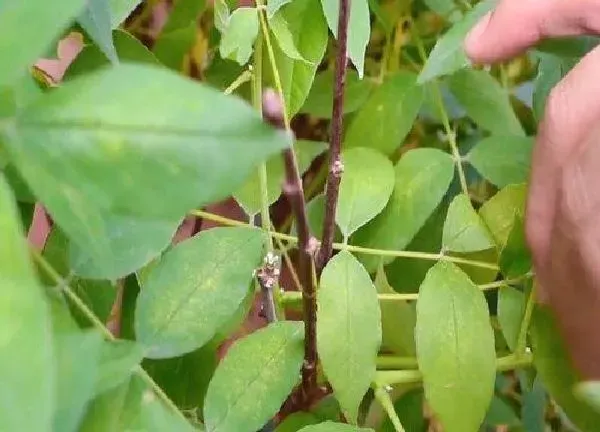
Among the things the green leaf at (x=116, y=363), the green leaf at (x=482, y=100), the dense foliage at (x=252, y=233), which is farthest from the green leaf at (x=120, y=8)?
the green leaf at (x=482, y=100)

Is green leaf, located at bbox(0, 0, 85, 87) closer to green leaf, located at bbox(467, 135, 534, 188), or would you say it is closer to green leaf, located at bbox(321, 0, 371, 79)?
green leaf, located at bbox(321, 0, 371, 79)

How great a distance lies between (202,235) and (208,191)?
143 millimetres

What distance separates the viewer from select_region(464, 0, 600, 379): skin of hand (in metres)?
0.30

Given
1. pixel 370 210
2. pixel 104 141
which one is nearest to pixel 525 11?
pixel 370 210

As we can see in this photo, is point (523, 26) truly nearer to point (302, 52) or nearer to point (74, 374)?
point (302, 52)

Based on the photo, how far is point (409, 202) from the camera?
415mm

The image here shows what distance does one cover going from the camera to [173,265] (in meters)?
0.31

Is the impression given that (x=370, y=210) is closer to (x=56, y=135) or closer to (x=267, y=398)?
(x=267, y=398)

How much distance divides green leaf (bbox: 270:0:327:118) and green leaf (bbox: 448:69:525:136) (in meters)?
0.13

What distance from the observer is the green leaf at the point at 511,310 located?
15.5 inches

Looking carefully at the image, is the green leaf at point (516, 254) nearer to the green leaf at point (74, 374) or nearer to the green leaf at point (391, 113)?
the green leaf at point (391, 113)

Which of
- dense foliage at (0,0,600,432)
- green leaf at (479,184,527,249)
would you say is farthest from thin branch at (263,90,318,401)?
green leaf at (479,184,527,249)

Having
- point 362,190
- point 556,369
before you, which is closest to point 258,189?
point 362,190

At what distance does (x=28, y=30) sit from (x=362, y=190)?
228 mm
